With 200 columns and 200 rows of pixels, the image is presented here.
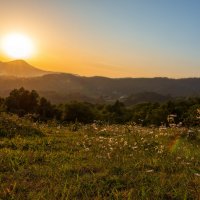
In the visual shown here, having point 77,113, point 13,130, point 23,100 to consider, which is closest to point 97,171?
point 13,130

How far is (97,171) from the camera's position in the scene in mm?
8680

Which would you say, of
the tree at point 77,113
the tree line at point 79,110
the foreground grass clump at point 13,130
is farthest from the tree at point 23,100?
the foreground grass clump at point 13,130

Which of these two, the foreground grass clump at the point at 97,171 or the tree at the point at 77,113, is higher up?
the foreground grass clump at the point at 97,171

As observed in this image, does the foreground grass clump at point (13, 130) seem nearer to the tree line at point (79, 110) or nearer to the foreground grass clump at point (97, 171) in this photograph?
the foreground grass clump at point (97, 171)

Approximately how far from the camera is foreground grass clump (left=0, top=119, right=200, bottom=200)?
22.6 feet

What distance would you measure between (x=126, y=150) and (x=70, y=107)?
43.4 m

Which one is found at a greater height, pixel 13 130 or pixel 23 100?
pixel 13 130

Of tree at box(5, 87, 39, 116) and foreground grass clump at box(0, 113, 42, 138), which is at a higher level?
foreground grass clump at box(0, 113, 42, 138)

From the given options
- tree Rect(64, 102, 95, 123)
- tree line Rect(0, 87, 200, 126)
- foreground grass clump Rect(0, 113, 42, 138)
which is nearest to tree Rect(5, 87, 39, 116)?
tree line Rect(0, 87, 200, 126)

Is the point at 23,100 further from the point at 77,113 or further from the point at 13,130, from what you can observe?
the point at 13,130

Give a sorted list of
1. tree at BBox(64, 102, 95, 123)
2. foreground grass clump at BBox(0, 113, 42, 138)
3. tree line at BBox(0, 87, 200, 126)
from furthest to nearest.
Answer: tree at BBox(64, 102, 95, 123), tree line at BBox(0, 87, 200, 126), foreground grass clump at BBox(0, 113, 42, 138)

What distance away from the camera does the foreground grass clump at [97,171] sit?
22.6ft

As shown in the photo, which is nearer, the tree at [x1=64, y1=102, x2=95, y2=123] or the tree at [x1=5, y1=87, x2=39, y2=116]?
the tree at [x1=64, y1=102, x2=95, y2=123]

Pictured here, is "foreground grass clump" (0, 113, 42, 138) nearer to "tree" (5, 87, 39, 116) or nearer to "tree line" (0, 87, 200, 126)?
"tree line" (0, 87, 200, 126)
